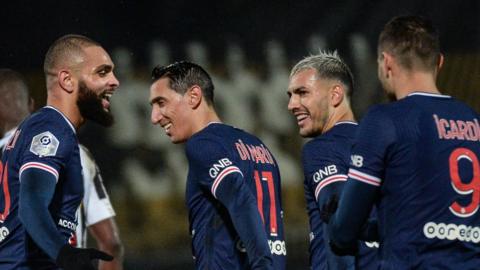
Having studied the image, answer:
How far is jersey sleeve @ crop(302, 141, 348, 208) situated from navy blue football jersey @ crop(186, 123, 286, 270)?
20 centimetres

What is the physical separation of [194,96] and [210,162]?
554mm

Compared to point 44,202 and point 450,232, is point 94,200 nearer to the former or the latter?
point 44,202

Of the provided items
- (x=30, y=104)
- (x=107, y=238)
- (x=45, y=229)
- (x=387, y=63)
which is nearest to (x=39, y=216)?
(x=45, y=229)

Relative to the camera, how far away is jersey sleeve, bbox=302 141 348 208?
4.09 meters

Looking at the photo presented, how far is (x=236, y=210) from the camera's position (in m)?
3.95

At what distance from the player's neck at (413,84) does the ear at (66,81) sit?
153 cm

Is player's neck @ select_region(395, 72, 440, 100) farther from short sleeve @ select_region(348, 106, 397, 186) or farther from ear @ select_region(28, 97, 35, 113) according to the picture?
ear @ select_region(28, 97, 35, 113)

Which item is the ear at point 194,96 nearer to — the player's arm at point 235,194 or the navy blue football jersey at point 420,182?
the player's arm at point 235,194

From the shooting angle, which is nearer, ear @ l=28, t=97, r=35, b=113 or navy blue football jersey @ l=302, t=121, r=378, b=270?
navy blue football jersey @ l=302, t=121, r=378, b=270

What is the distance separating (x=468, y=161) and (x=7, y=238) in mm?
1767

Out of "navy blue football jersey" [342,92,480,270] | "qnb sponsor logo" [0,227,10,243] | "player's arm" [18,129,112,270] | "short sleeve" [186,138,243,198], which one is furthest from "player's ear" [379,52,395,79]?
"qnb sponsor logo" [0,227,10,243]

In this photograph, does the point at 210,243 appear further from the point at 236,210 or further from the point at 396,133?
the point at 396,133

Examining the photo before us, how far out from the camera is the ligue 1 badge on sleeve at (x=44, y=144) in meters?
3.91

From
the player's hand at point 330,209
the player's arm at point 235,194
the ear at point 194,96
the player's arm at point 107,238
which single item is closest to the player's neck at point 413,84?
the player's hand at point 330,209
